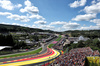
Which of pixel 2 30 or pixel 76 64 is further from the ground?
pixel 2 30

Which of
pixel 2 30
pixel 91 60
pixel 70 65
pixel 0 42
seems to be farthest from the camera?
pixel 2 30

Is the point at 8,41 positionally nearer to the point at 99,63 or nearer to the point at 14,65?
the point at 14,65

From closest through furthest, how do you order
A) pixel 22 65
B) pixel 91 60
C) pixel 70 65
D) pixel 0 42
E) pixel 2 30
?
1. pixel 70 65
2. pixel 22 65
3. pixel 91 60
4. pixel 0 42
5. pixel 2 30

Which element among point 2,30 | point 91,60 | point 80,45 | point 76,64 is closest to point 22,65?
point 76,64

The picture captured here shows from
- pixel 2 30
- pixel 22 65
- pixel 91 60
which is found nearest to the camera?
pixel 22 65

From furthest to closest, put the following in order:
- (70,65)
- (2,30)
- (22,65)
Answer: (2,30) → (22,65) → (70,65)

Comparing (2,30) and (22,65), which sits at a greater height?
(2,30)

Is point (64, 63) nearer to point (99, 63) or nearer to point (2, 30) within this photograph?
point (99, 63)

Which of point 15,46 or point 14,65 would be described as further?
point 15,46

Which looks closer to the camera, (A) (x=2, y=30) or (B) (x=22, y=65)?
(B) (x=22, y=65)

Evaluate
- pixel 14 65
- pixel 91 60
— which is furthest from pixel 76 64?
pixel 14 65
